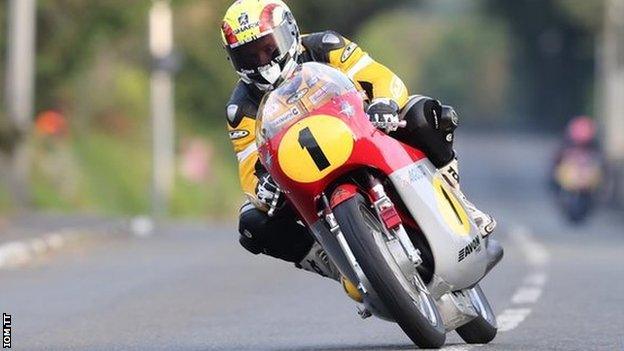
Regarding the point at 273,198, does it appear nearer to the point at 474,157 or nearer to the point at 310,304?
the point at 310,304

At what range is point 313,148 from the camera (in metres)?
10.3

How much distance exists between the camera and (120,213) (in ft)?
153

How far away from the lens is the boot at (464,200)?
36.4ft

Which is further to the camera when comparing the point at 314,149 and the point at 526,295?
the point at 526,295

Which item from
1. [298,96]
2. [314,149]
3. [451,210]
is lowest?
[451,210]

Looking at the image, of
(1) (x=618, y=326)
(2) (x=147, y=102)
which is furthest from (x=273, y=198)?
(2) (x=147, y=102)


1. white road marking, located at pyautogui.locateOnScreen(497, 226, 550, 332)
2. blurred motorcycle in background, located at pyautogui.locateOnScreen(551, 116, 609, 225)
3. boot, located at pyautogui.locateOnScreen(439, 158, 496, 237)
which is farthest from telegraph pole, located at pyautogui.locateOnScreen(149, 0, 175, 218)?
boot, located at pyautogui.locateOnScreen(439, 158, 496, 237)

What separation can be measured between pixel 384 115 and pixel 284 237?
1046 millimetres

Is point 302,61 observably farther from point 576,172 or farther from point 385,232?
point 576,172

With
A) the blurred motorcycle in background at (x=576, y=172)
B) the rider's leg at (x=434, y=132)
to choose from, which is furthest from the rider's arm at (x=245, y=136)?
the blurred motorcycle in background at (x=576, y=172)

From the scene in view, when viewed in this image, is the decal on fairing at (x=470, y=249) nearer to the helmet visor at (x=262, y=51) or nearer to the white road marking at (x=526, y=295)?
the helmet visor at (x=262, y=51)

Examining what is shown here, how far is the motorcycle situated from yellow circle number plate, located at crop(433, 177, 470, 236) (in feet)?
93.8

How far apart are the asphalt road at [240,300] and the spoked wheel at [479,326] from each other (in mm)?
98

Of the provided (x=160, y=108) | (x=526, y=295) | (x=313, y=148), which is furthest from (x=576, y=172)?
(x=313, y=148)
